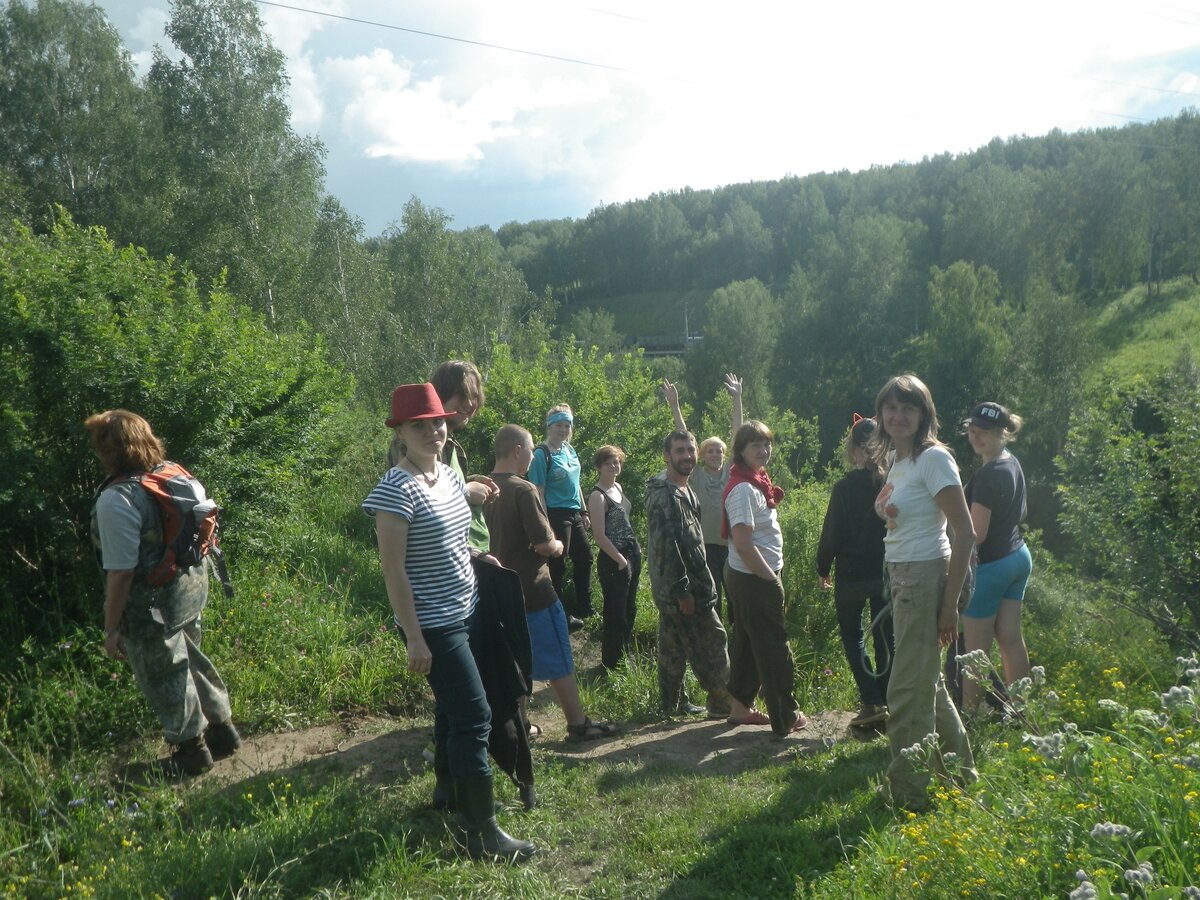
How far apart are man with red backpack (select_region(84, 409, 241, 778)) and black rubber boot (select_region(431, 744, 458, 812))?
117 centimetres

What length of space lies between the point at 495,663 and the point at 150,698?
1609 mm

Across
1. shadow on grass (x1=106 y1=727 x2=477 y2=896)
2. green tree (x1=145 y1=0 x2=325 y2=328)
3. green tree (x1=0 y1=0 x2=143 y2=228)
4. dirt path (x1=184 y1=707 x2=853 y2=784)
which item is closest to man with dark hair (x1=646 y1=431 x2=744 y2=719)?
dirt path (x1=184 y1=707 x2=853 y2=784)

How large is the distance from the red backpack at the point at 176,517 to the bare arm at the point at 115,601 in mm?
127

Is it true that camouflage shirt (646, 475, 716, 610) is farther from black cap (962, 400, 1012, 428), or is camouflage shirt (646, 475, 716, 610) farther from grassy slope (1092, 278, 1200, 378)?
grassy slope (1092, 278, 1200, 378)

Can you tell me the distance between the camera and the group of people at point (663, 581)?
3461mm

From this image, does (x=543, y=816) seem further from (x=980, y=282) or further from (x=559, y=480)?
(x=980, y=282)

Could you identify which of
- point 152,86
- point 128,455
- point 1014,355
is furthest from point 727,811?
point 1014,355

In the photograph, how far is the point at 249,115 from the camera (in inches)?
855

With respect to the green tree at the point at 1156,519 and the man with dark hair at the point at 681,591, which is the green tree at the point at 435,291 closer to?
the green tree at the point at 1156,519

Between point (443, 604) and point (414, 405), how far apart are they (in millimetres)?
775

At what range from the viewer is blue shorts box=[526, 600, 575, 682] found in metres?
4.73

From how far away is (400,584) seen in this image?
3.28 metres

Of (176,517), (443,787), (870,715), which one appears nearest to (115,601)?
(176,517)

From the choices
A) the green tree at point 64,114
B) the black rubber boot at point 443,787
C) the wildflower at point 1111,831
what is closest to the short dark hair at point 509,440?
the black rubber boot at point 443,787
